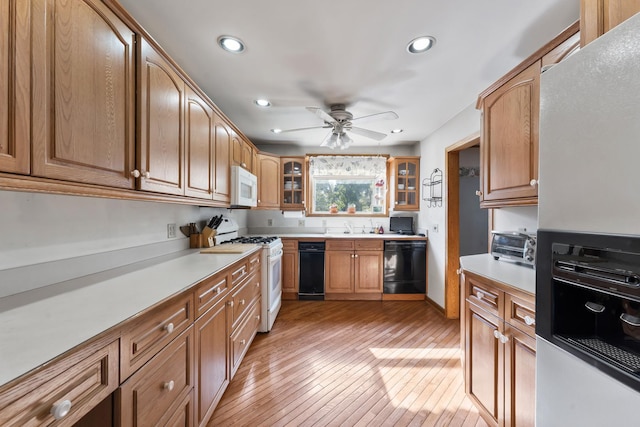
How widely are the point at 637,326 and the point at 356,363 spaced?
1811 mm

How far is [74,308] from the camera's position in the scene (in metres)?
0.85

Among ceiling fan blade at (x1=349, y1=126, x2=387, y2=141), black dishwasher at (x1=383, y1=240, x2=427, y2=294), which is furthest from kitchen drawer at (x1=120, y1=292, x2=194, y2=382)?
black dishwasher at (x1=383, y1=240, x2=427, y2=294)

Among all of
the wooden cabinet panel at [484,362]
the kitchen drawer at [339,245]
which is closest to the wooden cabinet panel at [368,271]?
the kitchen drawer at [339,245]

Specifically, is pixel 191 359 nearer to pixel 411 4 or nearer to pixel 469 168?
pixel 411 4

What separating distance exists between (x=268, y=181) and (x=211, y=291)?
97.7 inches

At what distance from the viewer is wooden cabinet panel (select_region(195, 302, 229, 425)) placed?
4.31ft

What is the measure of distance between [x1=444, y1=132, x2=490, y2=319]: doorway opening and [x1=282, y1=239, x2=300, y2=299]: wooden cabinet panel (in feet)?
6.53

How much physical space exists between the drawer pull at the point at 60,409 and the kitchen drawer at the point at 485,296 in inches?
65.7

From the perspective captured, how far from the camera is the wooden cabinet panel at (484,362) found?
4.28ft

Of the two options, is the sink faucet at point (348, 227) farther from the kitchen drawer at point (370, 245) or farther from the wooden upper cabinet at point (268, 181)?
the wooden upper cabinet at point (268, 181)

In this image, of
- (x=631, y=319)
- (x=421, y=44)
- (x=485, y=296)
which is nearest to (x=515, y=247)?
(x=485, y=296)

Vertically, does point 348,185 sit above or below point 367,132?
below

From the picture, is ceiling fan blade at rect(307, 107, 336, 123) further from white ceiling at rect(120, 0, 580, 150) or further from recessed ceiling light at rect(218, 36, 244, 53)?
recessed ceiling light at rect(218, 36, 244, 53)

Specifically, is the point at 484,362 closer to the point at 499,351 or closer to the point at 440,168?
the point at 499,351
